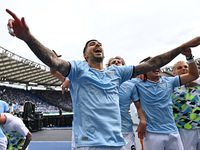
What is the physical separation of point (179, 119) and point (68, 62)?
2386mm

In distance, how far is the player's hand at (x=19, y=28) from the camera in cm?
143

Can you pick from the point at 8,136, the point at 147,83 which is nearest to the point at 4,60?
the point at 8,136

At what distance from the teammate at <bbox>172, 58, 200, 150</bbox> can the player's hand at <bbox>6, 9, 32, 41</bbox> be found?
2.73 metres

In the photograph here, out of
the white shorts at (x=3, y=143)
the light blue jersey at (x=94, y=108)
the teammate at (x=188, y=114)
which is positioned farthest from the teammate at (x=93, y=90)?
the white shorts at (x=3, y=143)

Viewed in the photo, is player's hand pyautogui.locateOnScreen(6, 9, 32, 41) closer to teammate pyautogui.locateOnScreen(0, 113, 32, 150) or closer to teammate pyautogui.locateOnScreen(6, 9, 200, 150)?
teammate pyautogui.locateOnScreen(6, 9, 200, 150)

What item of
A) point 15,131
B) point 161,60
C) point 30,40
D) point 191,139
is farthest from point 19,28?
point 191,139

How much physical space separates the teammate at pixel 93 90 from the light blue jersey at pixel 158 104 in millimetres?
1058

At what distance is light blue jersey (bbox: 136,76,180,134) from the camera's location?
9.26 feet

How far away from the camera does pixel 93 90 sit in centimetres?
180

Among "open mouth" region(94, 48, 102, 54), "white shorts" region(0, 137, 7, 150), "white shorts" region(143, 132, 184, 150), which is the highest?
"open mouth" region(94, 48, 102, 54)

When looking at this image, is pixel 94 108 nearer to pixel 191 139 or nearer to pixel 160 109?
pixel 160 109

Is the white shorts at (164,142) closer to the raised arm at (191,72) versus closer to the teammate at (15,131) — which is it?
the raised arm at (191,72)

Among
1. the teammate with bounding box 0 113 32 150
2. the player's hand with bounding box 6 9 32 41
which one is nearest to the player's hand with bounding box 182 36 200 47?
the player's hand with bounding box 6 9 32 41

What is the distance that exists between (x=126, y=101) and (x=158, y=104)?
530 millimetres
